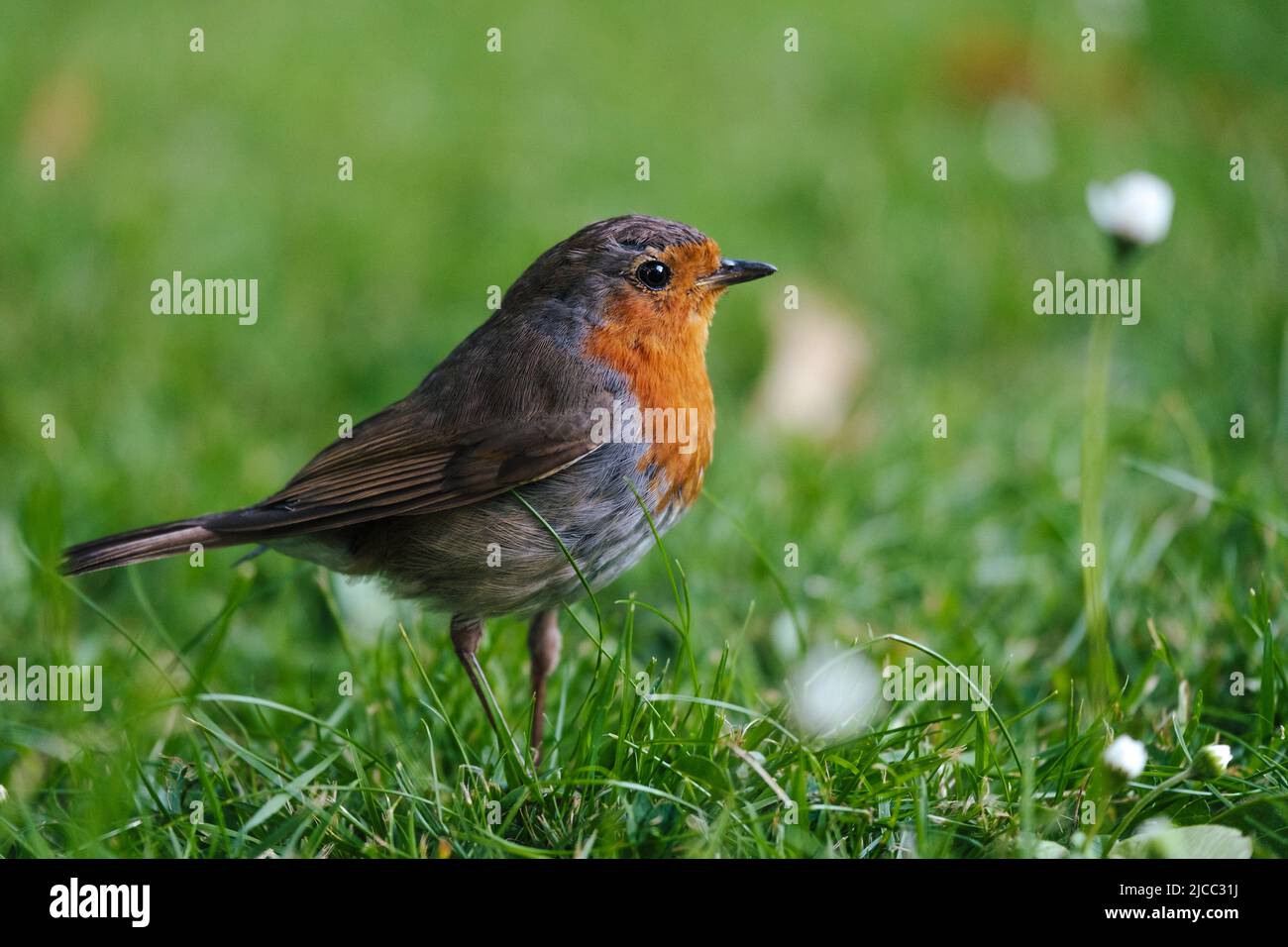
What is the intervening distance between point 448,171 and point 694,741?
4.89 m

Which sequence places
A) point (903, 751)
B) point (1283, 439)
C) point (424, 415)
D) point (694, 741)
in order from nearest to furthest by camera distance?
point (694, 741) < point (903, 751) < point (424, 415) < point (1283, 439)

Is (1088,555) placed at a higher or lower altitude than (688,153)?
lower

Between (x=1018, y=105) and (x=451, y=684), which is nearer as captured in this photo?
(x=451, y=684)

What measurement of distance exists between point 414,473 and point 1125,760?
1764mm

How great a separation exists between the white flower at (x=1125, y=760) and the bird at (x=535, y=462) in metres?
1.12

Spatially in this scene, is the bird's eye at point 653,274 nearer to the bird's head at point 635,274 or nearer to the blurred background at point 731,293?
the bird's head at point 635,274

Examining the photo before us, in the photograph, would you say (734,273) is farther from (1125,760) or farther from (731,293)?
(731,293)

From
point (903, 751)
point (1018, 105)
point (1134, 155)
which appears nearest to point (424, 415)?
point (903, 751)

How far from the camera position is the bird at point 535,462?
10.7 ft

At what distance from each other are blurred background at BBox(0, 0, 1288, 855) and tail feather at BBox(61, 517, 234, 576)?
0.10 m

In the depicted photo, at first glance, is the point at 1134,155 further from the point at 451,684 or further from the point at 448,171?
the point at 451,684
